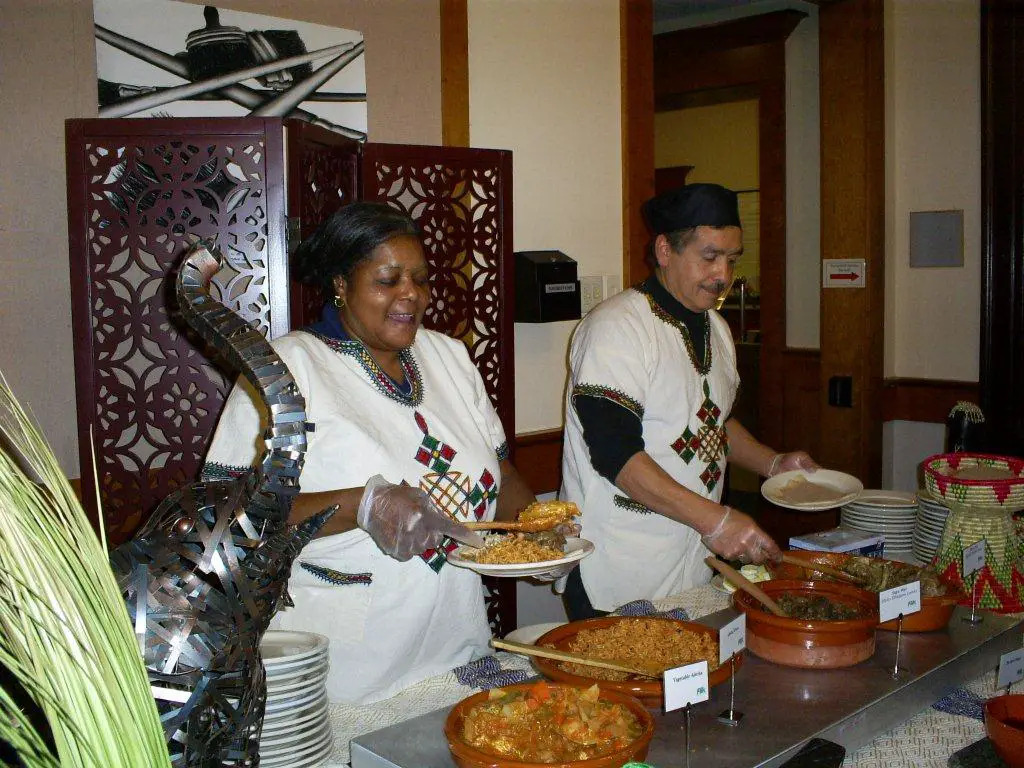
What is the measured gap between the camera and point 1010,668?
1.64m

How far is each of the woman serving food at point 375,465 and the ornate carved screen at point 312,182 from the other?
396mm

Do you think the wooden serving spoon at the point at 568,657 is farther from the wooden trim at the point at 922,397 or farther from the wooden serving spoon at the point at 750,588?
the wooden trim at the point at 922,397

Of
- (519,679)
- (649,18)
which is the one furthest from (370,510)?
(649,18)

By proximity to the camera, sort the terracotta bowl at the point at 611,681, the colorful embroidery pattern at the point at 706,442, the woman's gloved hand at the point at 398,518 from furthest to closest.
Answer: the colorful embroidery pattern at the point at 706,442 → the woman's gloved hand at the point at 398,518 → the terracotta bowl at the point at 611,681

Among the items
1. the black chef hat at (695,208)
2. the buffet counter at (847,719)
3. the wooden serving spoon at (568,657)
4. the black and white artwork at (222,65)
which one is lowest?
the buffet counter at (847,719)

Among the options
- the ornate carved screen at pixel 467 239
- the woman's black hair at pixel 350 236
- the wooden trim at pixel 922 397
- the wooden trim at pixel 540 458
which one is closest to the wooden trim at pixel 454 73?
the ornate carved screen at pixel 467 239

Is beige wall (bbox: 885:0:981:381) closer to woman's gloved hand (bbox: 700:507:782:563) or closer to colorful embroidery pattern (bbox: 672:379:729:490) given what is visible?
colorful embroidery pattern (bbox: 672:379:729:490)

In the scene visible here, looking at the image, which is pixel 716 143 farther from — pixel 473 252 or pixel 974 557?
pixel 974 557

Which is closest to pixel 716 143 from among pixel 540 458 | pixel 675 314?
pixel 540 458

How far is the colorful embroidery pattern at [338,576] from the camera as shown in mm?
1898

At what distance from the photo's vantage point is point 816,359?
521 centimetres

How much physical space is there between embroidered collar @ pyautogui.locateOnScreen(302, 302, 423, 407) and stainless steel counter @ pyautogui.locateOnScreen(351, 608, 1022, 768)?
28.3 inches

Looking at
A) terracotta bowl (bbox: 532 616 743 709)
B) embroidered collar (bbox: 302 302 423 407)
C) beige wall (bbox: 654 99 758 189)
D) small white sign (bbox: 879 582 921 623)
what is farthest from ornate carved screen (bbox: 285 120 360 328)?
beige wall (bbox: 654 99 758 189)

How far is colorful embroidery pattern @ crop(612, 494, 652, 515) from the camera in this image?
2.53 meters
